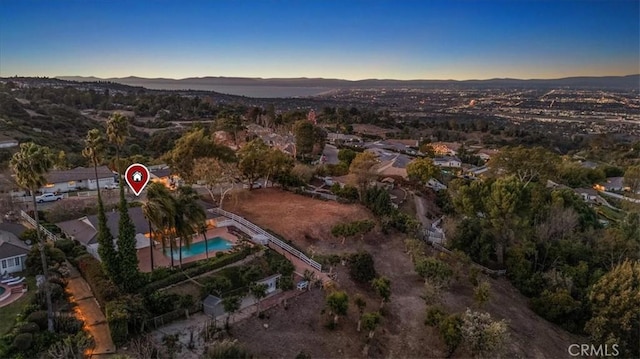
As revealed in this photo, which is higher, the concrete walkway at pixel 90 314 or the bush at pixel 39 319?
the bush at pixel 39 319

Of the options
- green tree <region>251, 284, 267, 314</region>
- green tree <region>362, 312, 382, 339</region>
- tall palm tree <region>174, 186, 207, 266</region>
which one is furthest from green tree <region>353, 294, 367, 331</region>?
tall palm tree <region>174, 186, 207, 266</region>

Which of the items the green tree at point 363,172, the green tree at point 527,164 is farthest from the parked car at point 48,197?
the green tree at point 527,164

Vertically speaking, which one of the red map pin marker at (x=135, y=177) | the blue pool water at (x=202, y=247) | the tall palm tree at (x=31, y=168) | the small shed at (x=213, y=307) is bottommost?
the small shed at (x=213, y=307)

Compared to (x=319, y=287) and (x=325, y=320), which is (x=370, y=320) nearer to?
(x=325, y=320)

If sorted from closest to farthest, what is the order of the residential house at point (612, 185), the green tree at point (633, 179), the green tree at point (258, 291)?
1. the green tree at point (258, 291)
2. the green tree at point (633, 179)
3. the residential house at point (612, 185)

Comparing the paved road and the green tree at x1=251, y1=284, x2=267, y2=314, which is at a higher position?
the paved road

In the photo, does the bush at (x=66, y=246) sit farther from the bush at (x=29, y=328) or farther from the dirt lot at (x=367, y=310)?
the dirt lot at (x=367, y=310)

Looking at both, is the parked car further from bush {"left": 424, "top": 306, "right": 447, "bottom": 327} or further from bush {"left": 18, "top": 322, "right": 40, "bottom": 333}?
bush {"left": 424, "top": 306, "right": 447, "bottom": 327}

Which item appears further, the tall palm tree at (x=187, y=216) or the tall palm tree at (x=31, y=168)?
the tall palm tree at (x=187, y=216)
